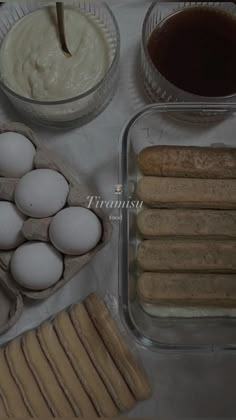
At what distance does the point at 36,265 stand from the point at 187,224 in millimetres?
206

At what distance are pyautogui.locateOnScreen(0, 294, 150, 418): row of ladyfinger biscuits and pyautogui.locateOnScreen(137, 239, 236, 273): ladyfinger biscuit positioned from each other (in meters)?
0.09

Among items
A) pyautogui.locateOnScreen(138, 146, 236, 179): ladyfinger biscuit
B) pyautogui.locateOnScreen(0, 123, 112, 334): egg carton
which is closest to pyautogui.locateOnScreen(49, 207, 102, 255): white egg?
pyautogui.locateOnScreen(0, 123, 112, 334): egg carton

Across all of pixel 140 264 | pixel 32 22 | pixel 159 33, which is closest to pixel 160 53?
pixel 159 33

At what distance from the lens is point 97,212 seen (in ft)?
2.13

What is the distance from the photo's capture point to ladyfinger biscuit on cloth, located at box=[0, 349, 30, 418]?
2.08 ft

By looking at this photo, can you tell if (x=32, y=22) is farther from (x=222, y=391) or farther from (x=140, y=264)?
(x=222, y=391)

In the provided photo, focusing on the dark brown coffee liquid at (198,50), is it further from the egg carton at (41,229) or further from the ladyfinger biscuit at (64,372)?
the ladyfinger biscuit at (64,372)

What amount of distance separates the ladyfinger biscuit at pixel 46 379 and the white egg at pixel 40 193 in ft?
0.57

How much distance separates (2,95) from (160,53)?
25cm

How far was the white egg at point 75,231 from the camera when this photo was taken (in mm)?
619

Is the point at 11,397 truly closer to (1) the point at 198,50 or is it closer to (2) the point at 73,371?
(2) the point at 73,371

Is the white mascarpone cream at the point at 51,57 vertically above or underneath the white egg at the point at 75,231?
above

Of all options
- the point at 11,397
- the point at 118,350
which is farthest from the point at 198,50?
the point at 11,397

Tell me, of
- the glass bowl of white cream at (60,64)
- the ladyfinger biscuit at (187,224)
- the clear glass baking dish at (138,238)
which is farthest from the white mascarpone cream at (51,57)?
the ladyfinger biscuit at (187,224)
